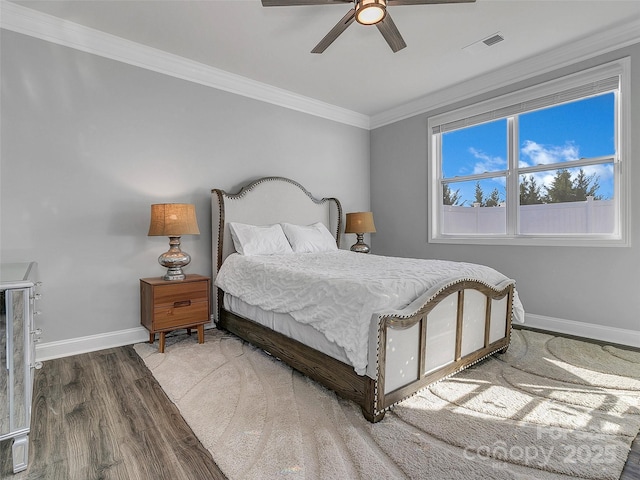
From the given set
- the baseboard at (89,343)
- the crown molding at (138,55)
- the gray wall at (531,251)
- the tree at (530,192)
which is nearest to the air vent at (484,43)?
the gray wall at (531,251)

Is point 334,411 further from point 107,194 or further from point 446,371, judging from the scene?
point 107,194

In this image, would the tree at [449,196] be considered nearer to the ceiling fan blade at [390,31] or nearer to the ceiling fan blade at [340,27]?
the ceiling fan blade at [390,31]

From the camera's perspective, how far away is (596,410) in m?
1.88

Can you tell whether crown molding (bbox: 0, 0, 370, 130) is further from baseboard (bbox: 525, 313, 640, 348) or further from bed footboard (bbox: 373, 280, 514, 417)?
baseboard (bbox: 525, 313, 640, 348)

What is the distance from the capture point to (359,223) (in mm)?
4434

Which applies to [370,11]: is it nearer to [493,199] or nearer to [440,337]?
[440,337]

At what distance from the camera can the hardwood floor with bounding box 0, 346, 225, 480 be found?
142 cm

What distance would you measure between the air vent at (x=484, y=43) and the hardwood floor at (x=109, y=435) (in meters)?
3.13

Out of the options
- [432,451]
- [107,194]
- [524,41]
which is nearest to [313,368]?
[432,451]

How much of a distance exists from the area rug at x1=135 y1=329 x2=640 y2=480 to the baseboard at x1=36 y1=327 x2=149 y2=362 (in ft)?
2.16

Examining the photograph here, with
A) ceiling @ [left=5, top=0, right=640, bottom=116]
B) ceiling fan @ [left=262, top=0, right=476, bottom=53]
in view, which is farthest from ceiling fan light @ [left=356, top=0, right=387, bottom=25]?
ceiling @ [left=5, top=0, right=640, bottom=116]

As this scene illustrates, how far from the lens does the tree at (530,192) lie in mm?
3525

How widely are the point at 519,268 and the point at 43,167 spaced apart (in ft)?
15.1

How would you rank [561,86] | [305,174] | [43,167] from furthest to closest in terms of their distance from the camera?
[305,174] < [561,86] < [43,167]
